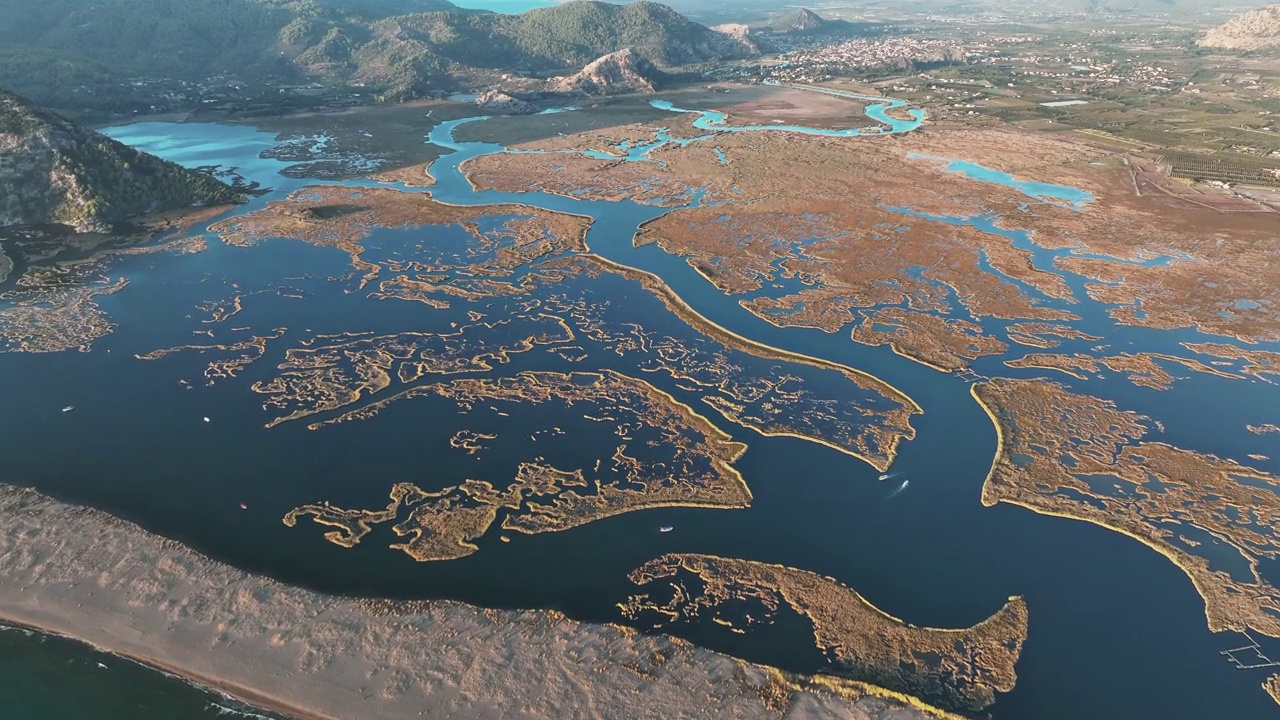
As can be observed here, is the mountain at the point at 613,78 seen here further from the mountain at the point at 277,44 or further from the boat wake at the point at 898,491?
the boat wake at the point at 898,491

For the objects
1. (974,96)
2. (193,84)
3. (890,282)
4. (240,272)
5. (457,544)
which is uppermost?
(193,84)

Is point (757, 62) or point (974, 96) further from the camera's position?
point (757, 62)

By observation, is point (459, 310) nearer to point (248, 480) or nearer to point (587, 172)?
point (248, 480)

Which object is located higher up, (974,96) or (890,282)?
(974,96)

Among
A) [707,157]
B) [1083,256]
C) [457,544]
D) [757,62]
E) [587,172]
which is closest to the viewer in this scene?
[457,544]

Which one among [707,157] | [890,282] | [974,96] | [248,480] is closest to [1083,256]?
[890,282]

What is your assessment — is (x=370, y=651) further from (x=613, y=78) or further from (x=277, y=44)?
(x=277, y=44)
